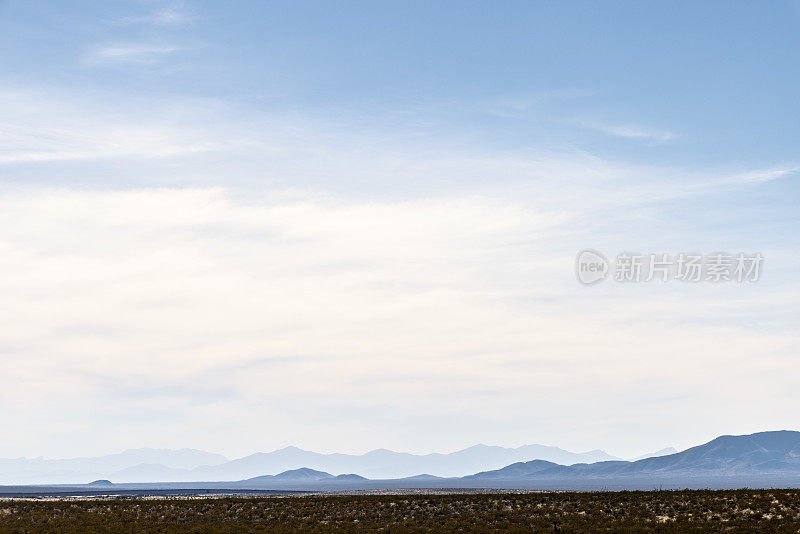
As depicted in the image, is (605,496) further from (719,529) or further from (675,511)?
(719,529)

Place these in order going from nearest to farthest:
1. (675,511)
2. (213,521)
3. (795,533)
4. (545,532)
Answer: (795,533), (545,532), (675,511), (213,521)

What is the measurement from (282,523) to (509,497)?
1739 centimetres

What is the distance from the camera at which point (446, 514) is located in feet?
183

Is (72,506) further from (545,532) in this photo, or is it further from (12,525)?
(545,532)

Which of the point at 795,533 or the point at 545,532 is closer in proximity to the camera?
the point at 795,533

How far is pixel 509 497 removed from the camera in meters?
60.0

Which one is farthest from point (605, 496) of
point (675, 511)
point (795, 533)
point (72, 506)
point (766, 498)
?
point (72, 506)

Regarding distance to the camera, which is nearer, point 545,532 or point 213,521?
point 545,532

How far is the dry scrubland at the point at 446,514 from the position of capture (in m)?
50.4

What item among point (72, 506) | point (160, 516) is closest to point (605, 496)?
point (160, 516)

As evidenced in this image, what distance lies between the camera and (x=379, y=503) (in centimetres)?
6019

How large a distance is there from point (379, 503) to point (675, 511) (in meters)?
21.6

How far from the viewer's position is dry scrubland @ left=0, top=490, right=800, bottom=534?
165 feet

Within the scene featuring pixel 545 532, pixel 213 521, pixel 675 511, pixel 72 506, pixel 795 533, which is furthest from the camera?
pixel 72 506
